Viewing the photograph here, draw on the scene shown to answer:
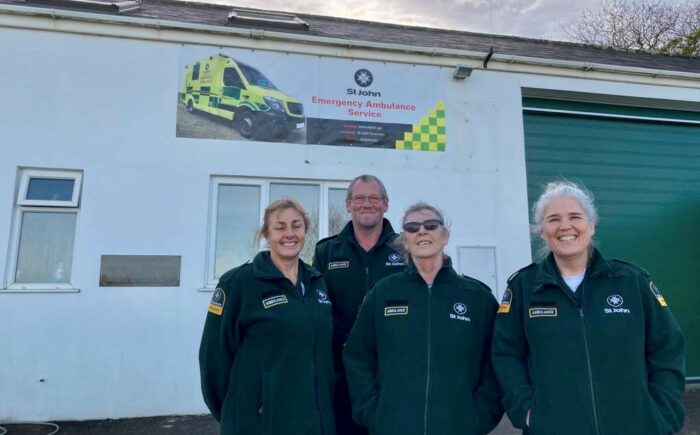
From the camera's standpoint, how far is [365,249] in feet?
8.93

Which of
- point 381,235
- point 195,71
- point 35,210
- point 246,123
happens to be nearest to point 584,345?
point 381,235

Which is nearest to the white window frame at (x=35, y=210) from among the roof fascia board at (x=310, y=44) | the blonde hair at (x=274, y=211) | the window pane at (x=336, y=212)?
the roof fascia board at (x=310, y=44)

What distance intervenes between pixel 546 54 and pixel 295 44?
4003 mm

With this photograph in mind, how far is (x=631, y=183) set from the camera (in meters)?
6.26

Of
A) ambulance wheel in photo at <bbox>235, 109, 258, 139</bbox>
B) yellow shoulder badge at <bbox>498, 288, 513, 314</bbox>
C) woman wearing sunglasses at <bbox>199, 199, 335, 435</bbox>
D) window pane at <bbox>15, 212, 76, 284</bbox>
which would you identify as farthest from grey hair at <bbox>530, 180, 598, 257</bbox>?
window pane at <bbox>15, 212, 76, 284</bbox>

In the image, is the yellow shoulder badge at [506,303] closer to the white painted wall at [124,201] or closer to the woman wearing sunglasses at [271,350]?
the woman wearing sunglasses at [271,350]

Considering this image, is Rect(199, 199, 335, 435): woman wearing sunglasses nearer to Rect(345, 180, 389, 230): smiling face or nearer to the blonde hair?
the blonde hair

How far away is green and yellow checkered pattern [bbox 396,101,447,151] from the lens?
212 inches

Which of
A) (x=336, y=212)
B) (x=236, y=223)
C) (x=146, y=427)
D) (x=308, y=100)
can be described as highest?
(x=308, y=100)

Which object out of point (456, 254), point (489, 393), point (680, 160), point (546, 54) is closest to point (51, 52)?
point (456, 254)

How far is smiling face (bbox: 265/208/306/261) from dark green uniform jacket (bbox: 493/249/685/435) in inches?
43.1

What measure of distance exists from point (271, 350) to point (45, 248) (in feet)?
12.8

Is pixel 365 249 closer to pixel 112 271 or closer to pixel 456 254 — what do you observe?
pixel 456 254

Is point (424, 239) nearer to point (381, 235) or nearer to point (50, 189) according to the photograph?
point (381, 235)
